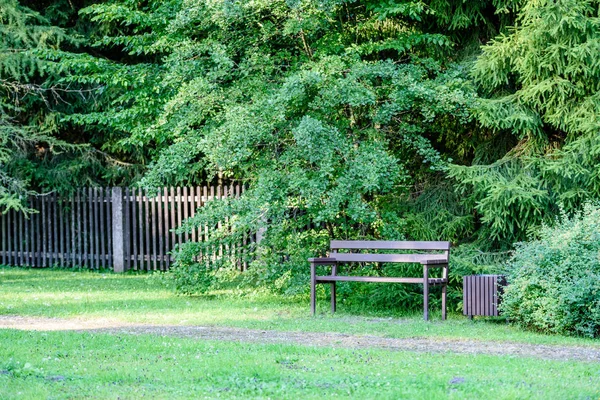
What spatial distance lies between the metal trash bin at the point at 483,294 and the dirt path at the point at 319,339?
1581 mm

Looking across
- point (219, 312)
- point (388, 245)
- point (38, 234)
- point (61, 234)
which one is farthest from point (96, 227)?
point (388, 245)

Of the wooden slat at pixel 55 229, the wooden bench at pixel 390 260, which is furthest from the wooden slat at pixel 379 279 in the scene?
the wooden slat at pixel 55 229

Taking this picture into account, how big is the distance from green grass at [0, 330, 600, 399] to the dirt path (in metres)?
0.65

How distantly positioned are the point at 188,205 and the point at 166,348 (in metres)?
11.4

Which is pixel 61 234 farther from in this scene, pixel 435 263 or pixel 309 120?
pixel 435 263

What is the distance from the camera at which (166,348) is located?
899 centimetres

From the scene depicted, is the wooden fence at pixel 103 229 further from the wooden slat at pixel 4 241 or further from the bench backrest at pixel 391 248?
the bench backrest at pixel 391 248

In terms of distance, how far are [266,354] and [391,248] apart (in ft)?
14.4

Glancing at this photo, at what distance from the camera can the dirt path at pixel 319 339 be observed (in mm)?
9156

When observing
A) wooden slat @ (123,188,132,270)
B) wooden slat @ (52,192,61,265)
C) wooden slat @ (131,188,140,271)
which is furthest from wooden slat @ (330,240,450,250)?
wooden slat @ (52,192,61,265)

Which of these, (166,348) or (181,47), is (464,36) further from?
(166,348)

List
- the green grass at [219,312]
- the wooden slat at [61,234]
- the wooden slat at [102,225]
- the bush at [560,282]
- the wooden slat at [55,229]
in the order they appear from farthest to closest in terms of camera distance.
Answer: the wooden slat at [55,229] < the wooden slat at [61,234] < the wooden slat at [102,225] < the green grass at [219,312] < the bush at [560,282]

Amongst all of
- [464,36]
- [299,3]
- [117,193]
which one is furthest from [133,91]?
[464,36]

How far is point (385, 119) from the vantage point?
45.1 ft
